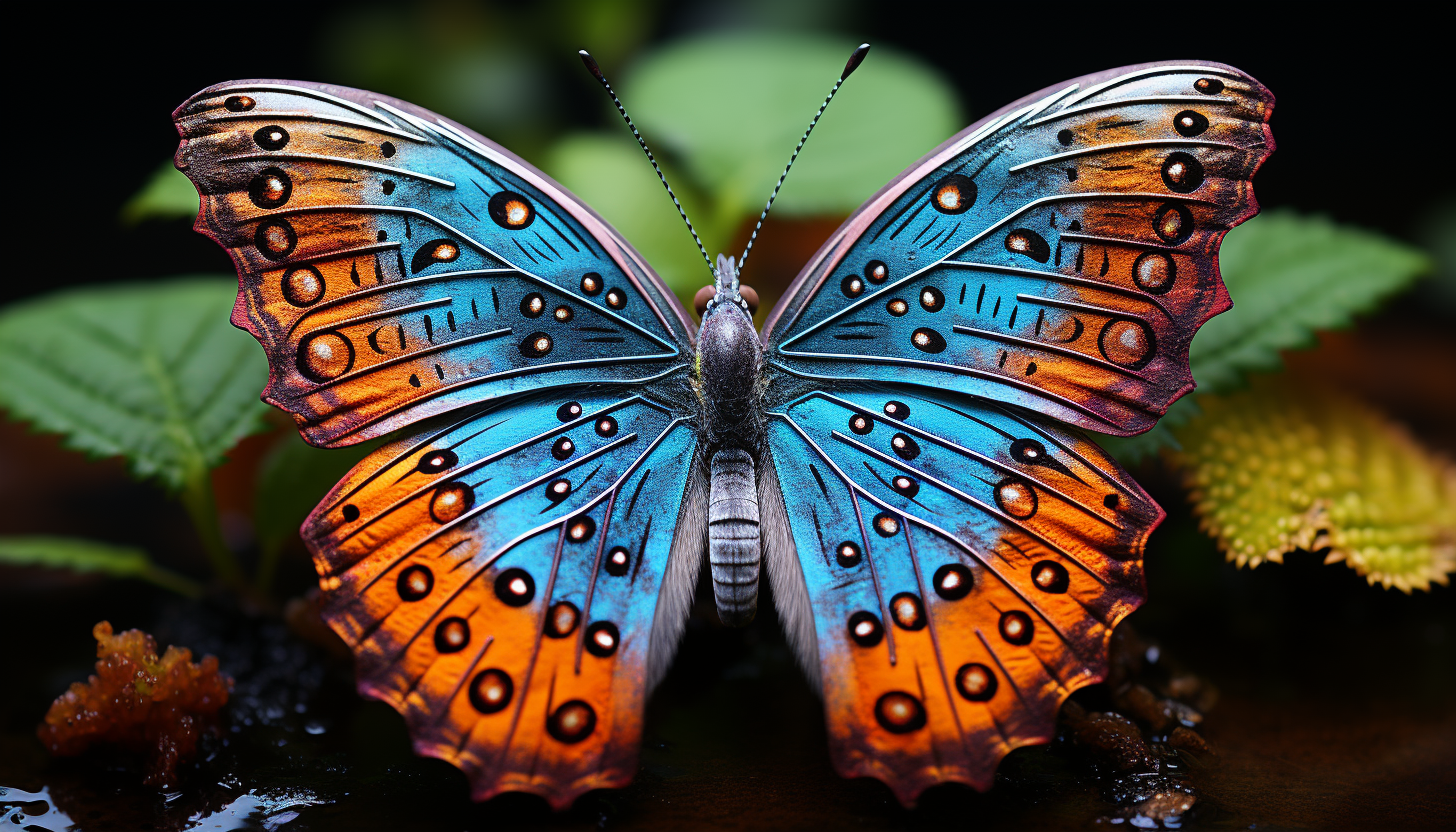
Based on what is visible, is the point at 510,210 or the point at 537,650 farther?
the point at 510,210

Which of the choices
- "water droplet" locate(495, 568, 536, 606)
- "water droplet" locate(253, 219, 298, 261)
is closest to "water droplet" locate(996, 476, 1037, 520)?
"water droplet" locate(495, 568, 536, 606)

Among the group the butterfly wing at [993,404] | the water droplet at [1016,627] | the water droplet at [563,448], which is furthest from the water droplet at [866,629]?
the water droplet at [563,448]

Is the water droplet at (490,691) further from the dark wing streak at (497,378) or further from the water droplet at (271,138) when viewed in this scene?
the water droplet at (271,138)

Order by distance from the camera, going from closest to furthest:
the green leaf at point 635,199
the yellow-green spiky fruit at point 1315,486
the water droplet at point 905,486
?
the water droplet at point 905,486
the yellow-green spiky fruit at point 1315,486
the green leaf at point 635,199

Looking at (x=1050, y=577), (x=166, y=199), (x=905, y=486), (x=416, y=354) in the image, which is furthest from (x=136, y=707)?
(x=1050, y=577)

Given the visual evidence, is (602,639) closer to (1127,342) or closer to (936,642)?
(936,642)

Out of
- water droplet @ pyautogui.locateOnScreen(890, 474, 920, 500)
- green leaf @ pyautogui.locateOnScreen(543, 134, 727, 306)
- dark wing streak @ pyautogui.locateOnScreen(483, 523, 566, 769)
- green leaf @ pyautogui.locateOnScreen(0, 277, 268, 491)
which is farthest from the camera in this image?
green leaf @ pyautogui.locateOnScreen(543, 134, 727, 306)

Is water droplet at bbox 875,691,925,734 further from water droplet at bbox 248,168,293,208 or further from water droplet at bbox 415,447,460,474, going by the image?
water droplet at bbox 248,168,293,208
